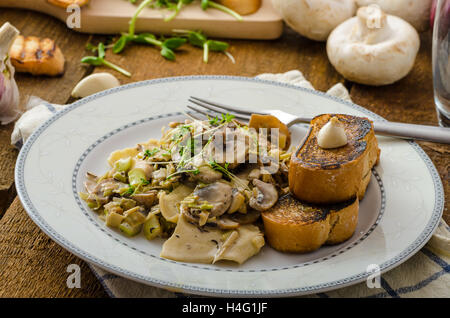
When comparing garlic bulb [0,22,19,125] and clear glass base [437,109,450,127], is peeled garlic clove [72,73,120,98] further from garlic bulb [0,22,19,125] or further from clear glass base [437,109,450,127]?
clear glass base [437,109,450,127]

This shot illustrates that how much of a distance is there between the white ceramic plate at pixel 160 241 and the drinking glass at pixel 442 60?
22.1 inches

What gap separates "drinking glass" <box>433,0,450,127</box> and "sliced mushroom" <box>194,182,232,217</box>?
1614mm

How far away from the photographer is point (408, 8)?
4297 mm

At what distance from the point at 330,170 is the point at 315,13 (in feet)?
6.97

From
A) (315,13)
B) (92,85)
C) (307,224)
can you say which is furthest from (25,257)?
(315,13)

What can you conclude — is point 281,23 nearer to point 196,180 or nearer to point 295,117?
point 295,117

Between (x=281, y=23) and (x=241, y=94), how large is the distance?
1.33 metres

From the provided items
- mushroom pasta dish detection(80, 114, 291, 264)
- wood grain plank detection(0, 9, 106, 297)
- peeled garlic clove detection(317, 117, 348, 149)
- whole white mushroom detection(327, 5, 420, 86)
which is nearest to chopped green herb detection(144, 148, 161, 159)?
mushroom pasta dish detection(80, 114, 291, 264)

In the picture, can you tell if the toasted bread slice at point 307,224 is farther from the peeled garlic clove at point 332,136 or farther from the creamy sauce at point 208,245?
the peeled garlic clove at point 332,136

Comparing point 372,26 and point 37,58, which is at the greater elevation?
point 372,26

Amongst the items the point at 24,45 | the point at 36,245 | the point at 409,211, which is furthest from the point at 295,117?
the point at 24,45

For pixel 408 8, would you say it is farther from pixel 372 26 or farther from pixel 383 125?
pixel 383 125

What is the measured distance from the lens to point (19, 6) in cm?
491

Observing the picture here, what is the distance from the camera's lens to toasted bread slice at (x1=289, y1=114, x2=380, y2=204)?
2.50 m
